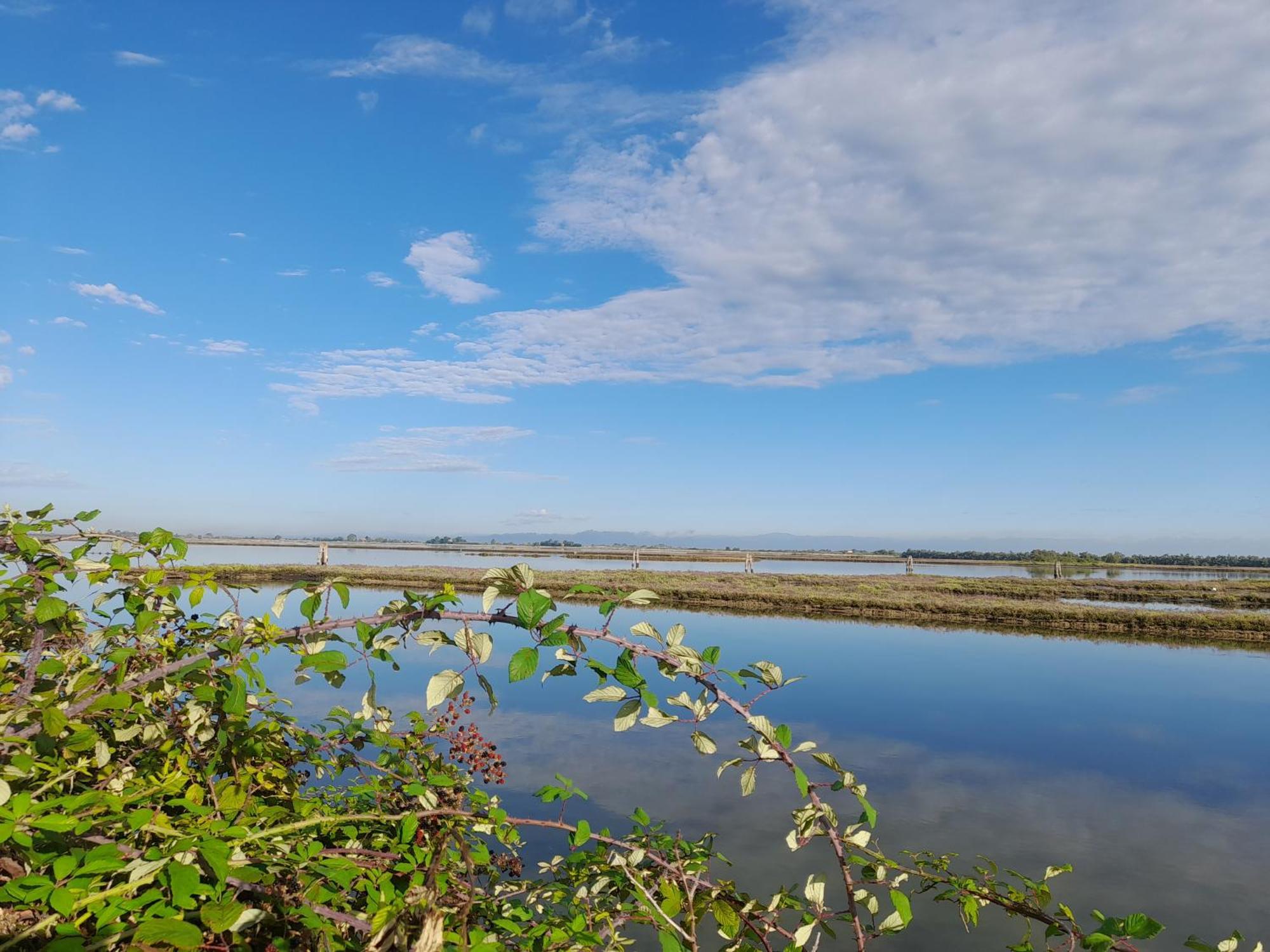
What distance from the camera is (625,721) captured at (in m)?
1.44

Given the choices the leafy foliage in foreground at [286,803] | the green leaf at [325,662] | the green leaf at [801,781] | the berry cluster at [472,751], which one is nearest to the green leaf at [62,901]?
the leafy foliage in foreground at [286,803]

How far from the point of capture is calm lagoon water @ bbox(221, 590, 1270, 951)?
471cm

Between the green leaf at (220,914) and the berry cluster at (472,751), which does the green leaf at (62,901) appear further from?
the berry cluster at (472,751)

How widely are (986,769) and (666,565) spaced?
5042 cm

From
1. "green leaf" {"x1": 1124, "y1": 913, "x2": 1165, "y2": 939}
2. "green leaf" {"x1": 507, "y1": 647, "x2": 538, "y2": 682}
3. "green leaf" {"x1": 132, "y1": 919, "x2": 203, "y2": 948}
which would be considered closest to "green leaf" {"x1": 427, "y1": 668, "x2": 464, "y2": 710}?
"green leaf" {"x1": 507, "y1": 647, "x2": 538, "y2": 682}

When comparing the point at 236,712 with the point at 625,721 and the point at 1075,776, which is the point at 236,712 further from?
the point at 1075,776

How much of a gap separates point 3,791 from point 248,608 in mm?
16480

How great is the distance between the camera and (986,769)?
23.4 ft

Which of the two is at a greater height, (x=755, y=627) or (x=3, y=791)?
(x=3, y=791)

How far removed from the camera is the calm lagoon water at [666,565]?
43094 millimetres

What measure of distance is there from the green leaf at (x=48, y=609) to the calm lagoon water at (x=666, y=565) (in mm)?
40542

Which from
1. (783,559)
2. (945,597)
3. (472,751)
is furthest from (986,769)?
(783,559)

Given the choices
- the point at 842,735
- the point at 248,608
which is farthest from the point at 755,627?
the point at 248,608

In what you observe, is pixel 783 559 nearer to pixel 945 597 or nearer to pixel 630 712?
pixel 945 597
